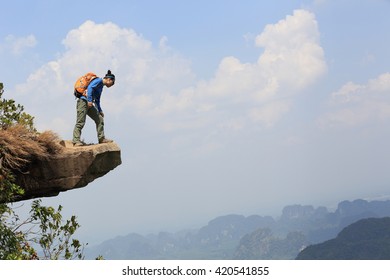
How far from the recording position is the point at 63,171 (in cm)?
1307

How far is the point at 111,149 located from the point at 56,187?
6.75 feet

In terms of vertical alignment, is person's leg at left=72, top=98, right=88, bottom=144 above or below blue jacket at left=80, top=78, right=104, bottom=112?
below

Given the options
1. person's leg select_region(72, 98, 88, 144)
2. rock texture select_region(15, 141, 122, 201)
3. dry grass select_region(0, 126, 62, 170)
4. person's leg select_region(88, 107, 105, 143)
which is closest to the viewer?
dry grass select_region(0, 126, 62, 170)

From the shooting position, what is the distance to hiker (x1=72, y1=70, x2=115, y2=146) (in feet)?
44.5

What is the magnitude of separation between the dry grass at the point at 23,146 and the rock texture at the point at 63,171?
1.00ft

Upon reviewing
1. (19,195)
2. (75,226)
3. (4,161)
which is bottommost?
(75,226)

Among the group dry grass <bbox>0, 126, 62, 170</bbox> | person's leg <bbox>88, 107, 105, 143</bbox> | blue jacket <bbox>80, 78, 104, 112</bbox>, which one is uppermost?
blue jacket <bbox>80, 78, 104, 112</bbox>

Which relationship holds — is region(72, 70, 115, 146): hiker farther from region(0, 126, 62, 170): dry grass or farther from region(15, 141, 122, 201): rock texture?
region(0, 126, 62, 170): dry grass

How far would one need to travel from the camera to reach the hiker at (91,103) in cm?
1358

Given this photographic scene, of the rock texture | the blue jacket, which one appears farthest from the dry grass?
the blue jacket
